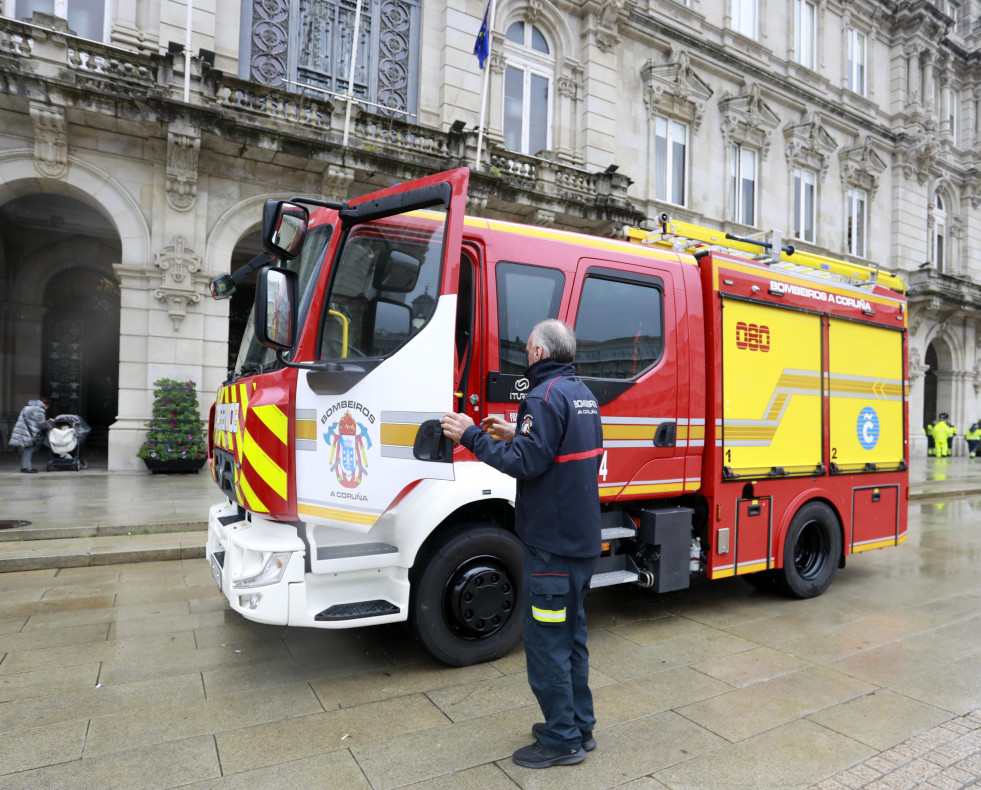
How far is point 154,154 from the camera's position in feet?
40.2

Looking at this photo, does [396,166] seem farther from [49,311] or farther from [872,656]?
[872,656]

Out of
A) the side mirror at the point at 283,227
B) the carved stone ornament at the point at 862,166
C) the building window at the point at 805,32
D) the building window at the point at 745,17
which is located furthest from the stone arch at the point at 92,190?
the carved stone ornament at the point at 862,166

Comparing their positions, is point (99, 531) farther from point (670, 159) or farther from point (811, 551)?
point (670, 159)

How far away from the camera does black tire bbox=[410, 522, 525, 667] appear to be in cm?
388

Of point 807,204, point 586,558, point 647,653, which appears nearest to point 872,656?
point 647,653

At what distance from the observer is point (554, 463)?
3.00 metres

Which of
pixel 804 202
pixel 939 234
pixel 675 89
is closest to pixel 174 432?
pixel 675 89

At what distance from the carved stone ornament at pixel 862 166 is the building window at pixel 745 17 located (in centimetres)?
552

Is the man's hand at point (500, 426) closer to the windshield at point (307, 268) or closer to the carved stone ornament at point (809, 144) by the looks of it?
the windshield at point (307, 268)

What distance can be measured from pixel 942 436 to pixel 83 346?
28.9m

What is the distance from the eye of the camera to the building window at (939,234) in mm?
27237

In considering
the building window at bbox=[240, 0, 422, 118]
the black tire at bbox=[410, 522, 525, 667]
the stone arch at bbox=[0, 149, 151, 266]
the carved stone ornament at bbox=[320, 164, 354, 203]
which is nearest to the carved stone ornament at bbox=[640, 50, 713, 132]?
the building window at bbox=[240, 0, 422, 118]

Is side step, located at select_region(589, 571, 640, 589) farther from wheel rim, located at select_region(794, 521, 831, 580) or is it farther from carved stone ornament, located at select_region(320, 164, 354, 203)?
carved stone ornament, located at select_region(320, 164, 354, 203)

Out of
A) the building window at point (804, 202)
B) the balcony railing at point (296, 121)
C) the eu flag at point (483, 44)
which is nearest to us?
the balcony railing at point (296, 121)
